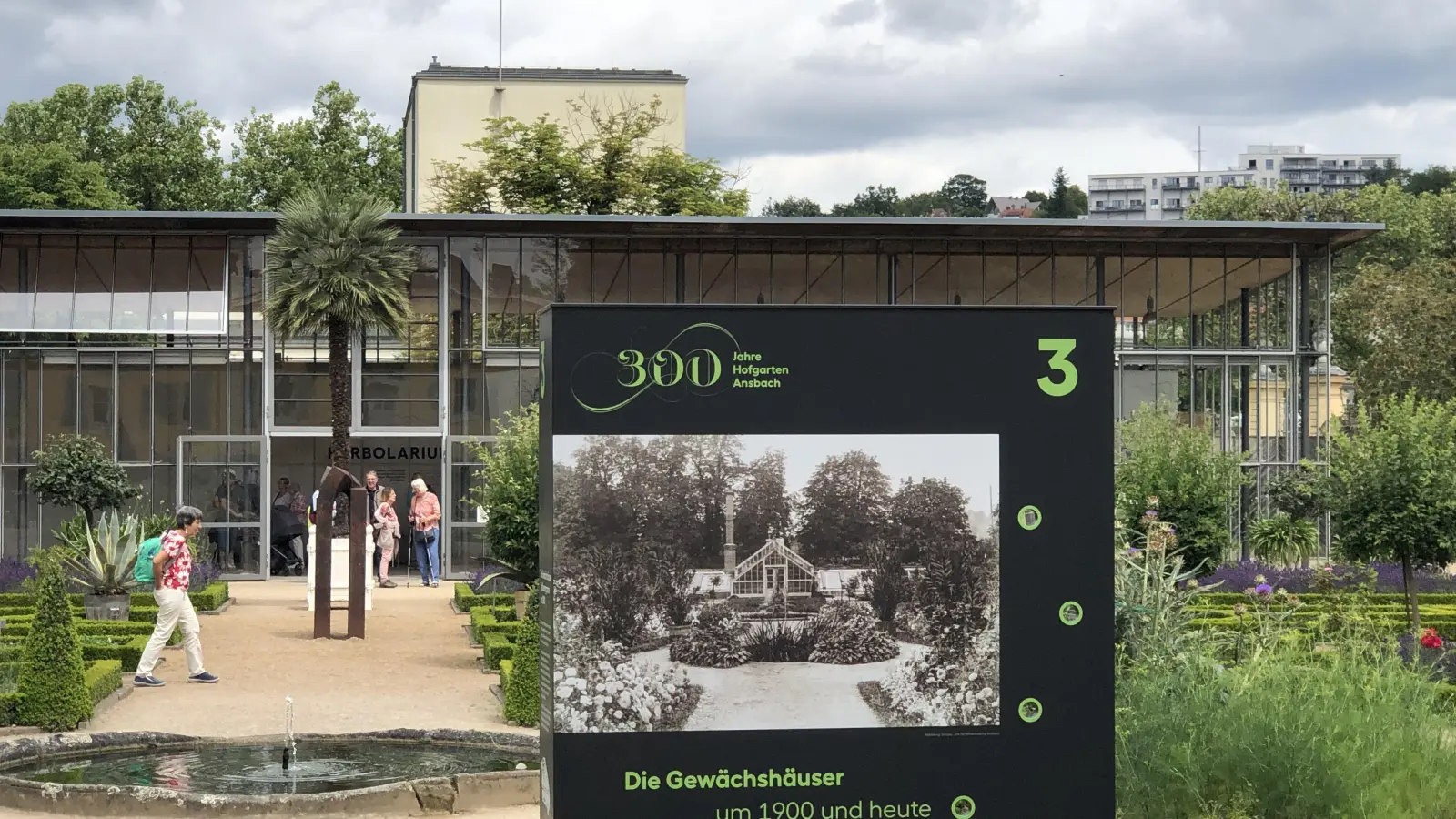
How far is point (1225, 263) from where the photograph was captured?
34.8 m

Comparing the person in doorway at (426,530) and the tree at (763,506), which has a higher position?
the tree at (763,506)

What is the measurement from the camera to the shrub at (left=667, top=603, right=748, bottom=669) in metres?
6.23

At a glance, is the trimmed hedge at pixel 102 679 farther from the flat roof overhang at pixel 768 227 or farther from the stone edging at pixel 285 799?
the flat roof overhang at pixel 768 227

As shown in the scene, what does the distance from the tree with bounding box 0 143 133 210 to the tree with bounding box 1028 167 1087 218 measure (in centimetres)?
8026

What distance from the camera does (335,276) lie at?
84.4ft

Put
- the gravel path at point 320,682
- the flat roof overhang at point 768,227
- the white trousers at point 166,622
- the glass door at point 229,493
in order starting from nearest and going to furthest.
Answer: the gravel path at point 320,682 < the white trousers at point 166,622 < the glass door at point 229,493 < the flat roof overhang at point 768,227

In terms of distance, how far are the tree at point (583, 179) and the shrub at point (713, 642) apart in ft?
152

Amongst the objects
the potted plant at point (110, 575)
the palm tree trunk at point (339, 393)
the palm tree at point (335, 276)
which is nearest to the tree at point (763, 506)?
the potted plant at point (110, 575)

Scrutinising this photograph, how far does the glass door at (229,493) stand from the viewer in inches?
1233

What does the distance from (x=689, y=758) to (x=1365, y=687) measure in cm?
447

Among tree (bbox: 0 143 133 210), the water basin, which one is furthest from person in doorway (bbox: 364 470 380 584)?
tree (bbox: 0 143 133 210)

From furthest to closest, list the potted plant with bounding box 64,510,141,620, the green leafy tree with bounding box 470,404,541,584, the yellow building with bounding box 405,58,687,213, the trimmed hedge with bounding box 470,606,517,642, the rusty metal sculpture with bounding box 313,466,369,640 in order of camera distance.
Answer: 1. the yellow building with bounding box 405,58,687,213
2. the potted plant with bounding box 64,510,141,620
3. the rusty metal sculpture with bounding box 313,466,369,640
4. the green leafy tree with bounding box 470,404,541,584
5. the trimmed hedge with bounding box 470,606,517,642

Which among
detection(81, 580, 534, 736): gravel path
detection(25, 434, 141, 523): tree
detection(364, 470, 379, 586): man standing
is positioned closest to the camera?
detection(81, 580, 534, 736): gravel path

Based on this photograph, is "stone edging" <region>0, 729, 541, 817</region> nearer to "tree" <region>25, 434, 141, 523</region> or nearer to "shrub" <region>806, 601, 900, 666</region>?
"shrub" <region>806, 601, 900, 666</region>
